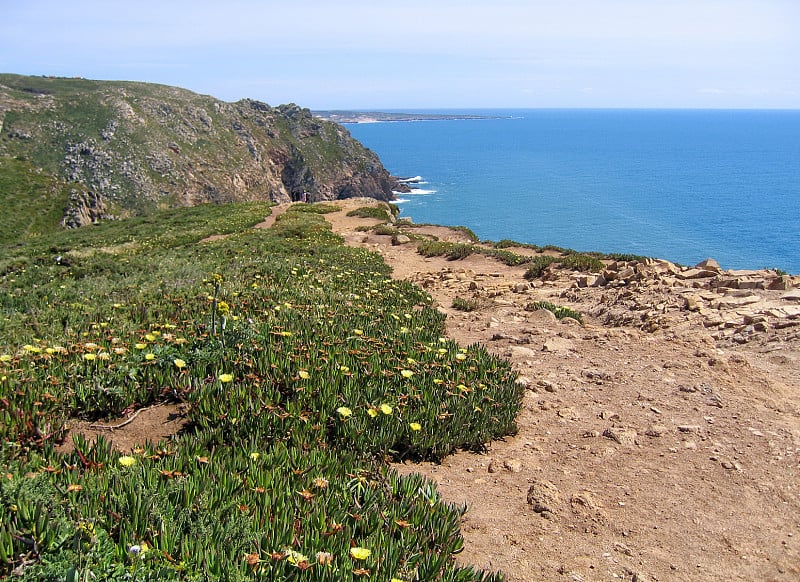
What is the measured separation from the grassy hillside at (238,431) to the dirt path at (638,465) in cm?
53

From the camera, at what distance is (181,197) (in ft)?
300

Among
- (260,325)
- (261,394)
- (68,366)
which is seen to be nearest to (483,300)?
(260,325)

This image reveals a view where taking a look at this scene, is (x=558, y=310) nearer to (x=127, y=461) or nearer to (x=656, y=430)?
(x=656, y=430)

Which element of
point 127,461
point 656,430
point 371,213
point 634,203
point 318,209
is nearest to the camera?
point 127,461

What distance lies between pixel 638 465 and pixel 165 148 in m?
105

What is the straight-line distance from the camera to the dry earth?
4.16 metres

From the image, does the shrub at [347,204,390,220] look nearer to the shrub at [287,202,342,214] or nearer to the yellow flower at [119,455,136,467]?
the shrub at [287,202,342,214]

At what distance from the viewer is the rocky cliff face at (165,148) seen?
83.6 meters

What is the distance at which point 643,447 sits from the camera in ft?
19.6

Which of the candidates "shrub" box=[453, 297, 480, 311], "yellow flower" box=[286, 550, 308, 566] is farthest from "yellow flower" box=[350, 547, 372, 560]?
"shrub" box=[453, 297, 480, 311]

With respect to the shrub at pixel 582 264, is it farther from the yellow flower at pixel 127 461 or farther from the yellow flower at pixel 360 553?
the yellow flower at pixel 127 461

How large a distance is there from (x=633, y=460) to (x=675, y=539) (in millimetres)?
1354

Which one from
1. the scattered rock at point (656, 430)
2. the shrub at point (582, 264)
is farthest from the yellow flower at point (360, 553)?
the shrub at point (582, 264)

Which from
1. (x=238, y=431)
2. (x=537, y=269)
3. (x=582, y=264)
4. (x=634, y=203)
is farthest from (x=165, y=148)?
(x=238, y=431)
